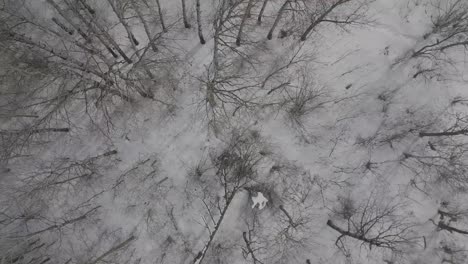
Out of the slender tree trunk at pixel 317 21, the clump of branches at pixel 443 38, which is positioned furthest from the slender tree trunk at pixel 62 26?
the clump of branches at pixel 443 38

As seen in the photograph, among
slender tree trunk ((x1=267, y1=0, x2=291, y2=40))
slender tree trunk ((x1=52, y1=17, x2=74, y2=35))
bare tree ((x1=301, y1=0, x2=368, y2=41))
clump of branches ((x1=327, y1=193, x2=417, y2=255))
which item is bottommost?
clump of branches ((x1=327, y1=193, x2=417, y2=255))

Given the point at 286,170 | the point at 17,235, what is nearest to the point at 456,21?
the point at 286,170

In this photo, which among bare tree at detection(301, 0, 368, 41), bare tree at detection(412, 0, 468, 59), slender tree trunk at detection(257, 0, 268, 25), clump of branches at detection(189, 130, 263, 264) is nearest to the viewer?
slender tree trunk at detection(257, 0, 268, 25)

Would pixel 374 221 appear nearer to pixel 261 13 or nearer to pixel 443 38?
pixel 443 38

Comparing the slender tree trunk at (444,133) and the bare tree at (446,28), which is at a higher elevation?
the bare tree at (446,28)

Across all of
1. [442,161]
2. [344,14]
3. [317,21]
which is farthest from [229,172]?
[442,161]

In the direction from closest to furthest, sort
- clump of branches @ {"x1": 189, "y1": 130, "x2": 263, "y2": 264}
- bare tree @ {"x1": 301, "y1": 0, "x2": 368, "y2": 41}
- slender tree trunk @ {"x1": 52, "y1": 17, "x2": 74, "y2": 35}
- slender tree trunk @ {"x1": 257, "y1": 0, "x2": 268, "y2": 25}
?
slender tree trunk @ {"x1": 257, "y1": 0, "x2": 268, "y2": 25}
clump of branches @ {"x1": 189, "y1": 130, "x2": 263, "y2": 264}
slender tree trunk @ {"x1": 52, "y1": 17, "x2": 74, "y2": 35}
bare tree @ {"x1": 301, "y1": 0, "x2": 368, "y2": 41}

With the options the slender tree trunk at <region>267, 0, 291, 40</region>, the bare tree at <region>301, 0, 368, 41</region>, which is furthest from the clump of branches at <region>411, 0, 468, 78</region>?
the slender tree trunk at <region>267, 0, 291, 40</region>

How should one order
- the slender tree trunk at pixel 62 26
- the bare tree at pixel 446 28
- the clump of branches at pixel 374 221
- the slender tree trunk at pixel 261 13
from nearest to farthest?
the slender tree trunk at pixel 261 13
the clump of branches at pixel 374 221
the slender tree trunk at pixel 62 26
the bare tree at pixel 446 28

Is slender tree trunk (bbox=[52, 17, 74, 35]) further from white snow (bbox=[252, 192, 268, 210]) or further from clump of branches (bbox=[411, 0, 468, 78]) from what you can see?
clump of branches (bbox=[411, 0, 468, 78])

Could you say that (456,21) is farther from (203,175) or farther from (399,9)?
(203,175)

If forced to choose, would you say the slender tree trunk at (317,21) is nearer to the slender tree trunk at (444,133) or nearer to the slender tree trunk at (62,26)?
the slender tree trunk at (444,133)

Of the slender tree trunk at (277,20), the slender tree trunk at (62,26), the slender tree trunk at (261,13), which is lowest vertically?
the slender tree trunk at (62,26)
